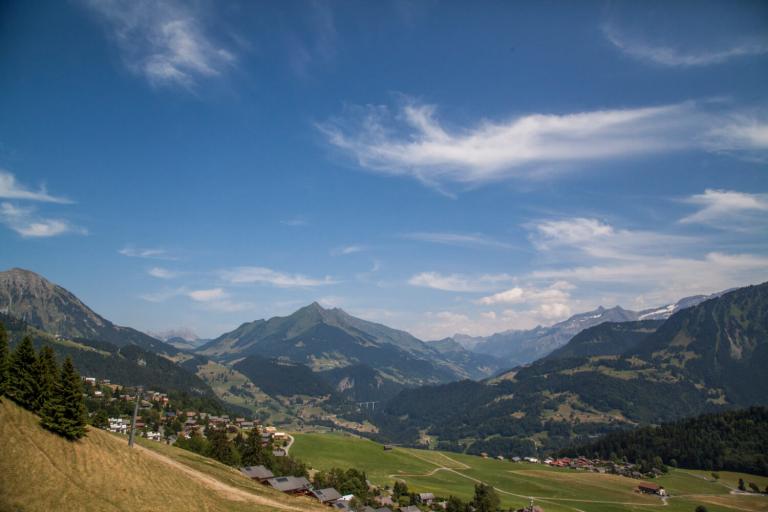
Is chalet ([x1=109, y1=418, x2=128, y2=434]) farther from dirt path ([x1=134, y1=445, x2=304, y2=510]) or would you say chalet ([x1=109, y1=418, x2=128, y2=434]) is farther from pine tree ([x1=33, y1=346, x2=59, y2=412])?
pine tree ([x1=33, y1=346, x2=59, y2=412])

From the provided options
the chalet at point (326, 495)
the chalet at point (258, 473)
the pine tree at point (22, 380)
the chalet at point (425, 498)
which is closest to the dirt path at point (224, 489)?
the pine tree at point (22, 380)

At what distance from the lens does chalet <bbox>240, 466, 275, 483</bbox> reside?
110875mm

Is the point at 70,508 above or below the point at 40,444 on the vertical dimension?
below

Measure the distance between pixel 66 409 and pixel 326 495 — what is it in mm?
69495

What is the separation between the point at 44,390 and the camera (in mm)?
Result: 63406

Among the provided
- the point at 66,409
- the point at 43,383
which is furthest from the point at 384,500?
the point at 43,383

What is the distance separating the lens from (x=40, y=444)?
58.3m

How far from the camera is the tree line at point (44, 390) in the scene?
62.0 meters

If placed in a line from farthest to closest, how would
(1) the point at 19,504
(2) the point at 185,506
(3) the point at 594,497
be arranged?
(3) the point at 594,497
(2) the point at 185,506
(1) the point at 19,504

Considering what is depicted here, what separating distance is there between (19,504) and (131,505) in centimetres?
1098

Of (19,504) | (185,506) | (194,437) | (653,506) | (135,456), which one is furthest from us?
(653,506)

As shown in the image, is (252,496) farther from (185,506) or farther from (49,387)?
(49,387)

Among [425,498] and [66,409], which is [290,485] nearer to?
[425,498]

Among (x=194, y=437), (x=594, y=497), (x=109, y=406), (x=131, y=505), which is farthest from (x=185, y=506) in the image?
(x=594, y=497)
